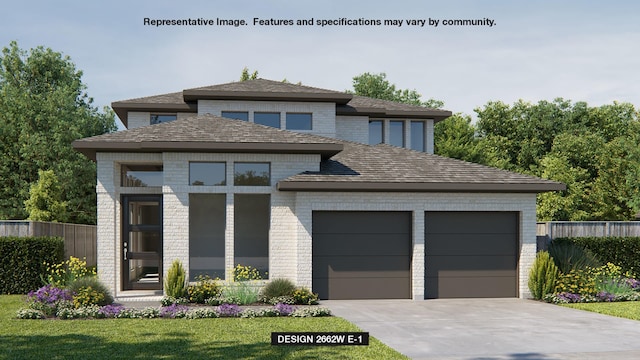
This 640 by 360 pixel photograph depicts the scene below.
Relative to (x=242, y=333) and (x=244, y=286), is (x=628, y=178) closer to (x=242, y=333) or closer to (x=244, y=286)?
(x=244, y=286)

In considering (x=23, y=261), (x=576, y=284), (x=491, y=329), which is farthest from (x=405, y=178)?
(x=23, y=261)

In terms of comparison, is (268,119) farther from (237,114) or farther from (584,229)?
(584,229)

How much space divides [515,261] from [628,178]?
2851 centimetres

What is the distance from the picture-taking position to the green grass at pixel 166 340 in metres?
10.2

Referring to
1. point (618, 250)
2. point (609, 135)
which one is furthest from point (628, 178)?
point (618, 250)

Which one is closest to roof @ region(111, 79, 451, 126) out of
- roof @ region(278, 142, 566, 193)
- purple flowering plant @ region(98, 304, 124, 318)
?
roof @ region(278, 142, 566, 193)

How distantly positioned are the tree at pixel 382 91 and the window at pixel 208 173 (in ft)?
137

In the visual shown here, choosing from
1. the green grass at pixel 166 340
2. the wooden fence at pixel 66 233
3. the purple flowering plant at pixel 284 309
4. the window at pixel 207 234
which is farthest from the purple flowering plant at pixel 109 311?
the wooden fence at pixel 66 233

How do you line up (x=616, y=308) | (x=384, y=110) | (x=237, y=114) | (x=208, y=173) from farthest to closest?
1. (x=384, y=110)
2. (x=237, y=114)
3. (x=208, y=173)
4. (x=616, y=308)

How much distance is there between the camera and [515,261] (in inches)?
743

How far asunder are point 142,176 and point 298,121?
7361mm

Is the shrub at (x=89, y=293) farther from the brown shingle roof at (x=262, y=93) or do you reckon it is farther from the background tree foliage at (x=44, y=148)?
the background tree foliage at (x=44, y=148)

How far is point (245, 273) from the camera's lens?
17.7 meters

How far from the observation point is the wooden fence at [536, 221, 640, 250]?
2152 centimetres
